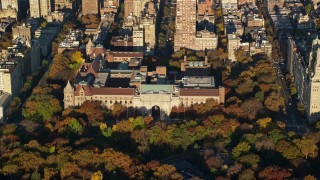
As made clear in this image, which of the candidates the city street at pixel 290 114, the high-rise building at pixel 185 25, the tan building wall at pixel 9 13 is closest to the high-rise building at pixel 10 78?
the high-rise building at pixel 185 25

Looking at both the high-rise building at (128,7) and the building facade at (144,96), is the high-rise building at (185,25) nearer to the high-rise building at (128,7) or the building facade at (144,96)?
the high-rise building at (128,7)

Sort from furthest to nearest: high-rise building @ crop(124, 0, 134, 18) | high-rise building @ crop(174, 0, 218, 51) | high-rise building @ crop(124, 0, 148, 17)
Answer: high-rise building @ crop(124, 0, 134, 18) < high-rise building @ crop(124, 0, 148, 17) < high-rise building @ crop(174, 0, 218, 51)

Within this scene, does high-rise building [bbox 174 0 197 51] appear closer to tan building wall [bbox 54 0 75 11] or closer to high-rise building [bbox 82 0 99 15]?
high-rise building [bbox 82 0 99 15]

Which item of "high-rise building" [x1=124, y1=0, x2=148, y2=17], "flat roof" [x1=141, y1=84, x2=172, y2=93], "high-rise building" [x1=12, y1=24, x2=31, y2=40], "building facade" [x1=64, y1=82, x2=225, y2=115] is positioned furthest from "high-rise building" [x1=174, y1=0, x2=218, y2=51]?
"building facade" [x1=64, y1=82, x2=225, y2=115]

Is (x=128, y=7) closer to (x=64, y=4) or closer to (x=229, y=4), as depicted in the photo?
(x=64, y=4)

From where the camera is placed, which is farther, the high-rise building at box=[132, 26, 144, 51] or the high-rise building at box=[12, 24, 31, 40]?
the high-rise building at box=[132, 26, 144, 51]

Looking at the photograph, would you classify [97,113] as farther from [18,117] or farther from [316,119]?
[316,119]

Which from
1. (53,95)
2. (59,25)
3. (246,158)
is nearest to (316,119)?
(246,158)

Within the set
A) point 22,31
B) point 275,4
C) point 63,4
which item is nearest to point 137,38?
point 22,31
